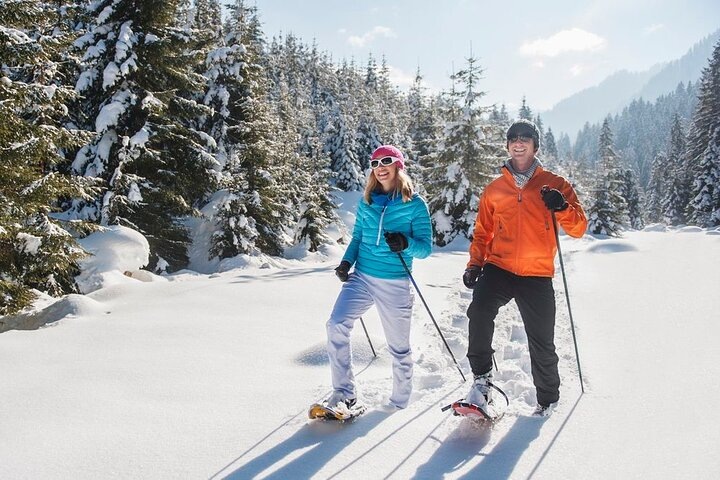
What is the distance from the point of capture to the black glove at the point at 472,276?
12.8 ft

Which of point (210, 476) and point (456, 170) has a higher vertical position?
point (456, 170)

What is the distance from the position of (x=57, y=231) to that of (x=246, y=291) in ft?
11.0

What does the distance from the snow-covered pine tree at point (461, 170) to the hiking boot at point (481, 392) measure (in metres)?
19.7

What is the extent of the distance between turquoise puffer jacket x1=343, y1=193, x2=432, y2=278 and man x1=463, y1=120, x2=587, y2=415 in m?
0.60

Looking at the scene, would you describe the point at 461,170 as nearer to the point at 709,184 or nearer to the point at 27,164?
the point at 27,164

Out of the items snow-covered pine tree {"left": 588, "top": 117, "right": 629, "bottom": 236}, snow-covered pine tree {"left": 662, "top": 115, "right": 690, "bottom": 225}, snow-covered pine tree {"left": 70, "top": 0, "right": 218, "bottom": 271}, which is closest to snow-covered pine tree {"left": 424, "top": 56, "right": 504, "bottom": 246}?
snow-covered pine tree {"left": 70, "top": 0, "right": 218, "bottom": 271}

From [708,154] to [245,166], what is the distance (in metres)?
38.4

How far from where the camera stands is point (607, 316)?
7.30 m

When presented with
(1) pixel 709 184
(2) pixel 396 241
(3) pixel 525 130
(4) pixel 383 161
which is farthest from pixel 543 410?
(1) pixel 709 184

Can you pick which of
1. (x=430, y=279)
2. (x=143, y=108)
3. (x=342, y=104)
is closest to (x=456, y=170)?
(x=430, y=279)

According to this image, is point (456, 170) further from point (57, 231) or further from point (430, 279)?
point (57, 231)

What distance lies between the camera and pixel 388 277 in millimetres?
3840

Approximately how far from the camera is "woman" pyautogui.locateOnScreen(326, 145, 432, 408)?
375 cm

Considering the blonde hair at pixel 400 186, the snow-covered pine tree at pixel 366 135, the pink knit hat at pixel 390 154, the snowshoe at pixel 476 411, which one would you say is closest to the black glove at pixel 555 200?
the blonde hair at pixel 400 186
